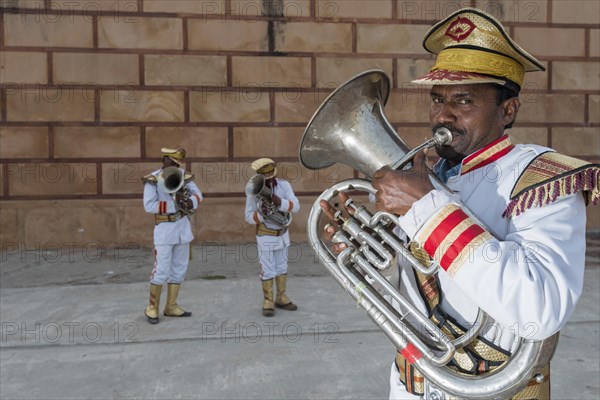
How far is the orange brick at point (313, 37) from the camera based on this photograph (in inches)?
419

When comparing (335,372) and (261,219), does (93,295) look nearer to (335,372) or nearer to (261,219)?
(261,219)

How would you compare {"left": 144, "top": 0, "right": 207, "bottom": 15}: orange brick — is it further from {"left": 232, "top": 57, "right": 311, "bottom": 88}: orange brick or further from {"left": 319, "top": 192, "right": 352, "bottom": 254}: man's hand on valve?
{"left": 319, "top": 192, "right": 352, "bottom": 254}: man's hand on valve

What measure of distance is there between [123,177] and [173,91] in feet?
6.25

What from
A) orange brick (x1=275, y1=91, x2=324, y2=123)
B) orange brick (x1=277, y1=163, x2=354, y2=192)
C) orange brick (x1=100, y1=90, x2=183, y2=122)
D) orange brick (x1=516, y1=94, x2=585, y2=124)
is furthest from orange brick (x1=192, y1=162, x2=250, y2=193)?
orange brick (x1=516, y1=94, x2=585, y2=124)

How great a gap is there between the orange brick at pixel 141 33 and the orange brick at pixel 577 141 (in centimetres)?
799

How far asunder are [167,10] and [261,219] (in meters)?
5.67

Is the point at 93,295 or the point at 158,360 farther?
the point at 93,295

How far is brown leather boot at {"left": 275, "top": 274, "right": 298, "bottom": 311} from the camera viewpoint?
6.59 meters

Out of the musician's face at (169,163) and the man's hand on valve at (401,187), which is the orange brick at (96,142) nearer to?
the musician's face at (169,163)

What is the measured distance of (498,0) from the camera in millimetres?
11094

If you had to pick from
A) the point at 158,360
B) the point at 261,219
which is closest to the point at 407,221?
the point at 158,360

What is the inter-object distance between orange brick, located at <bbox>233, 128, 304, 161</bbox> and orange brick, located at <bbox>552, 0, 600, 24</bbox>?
5.92 metres

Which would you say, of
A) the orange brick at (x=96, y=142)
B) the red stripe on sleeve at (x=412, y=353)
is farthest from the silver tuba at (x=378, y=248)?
the orange brick at (x=96, y=142)

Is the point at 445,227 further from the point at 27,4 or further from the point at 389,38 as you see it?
the point at 27,4
